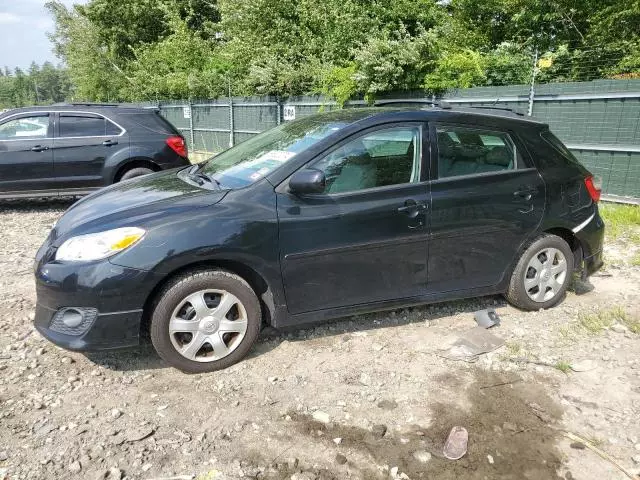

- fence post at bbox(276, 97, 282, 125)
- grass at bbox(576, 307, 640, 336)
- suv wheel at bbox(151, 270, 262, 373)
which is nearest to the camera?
suv wheel at bbox(151, 270, 262, 373)

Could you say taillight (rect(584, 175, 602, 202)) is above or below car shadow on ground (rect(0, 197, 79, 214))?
above

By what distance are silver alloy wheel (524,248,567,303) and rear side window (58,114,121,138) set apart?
6.64 metres

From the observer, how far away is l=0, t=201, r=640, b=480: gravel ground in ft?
8.66

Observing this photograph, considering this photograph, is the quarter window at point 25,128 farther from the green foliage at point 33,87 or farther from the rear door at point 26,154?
the green foliage at point 33,87

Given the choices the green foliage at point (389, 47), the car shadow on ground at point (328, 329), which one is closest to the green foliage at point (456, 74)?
the green foliage at point (389, 47)

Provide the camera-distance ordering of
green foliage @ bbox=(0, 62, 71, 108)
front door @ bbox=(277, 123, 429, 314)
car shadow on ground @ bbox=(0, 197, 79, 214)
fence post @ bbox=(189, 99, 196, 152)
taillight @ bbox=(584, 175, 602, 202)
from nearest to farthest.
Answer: front door @ bbox=(277, 123, 429, 314) → taillight @ bbox=(584, 175, 602, 202) → car shadow on ground @ bbox=(0, 197, 79, 214) → fence post @ bbox=(189, 99, 196, 152) → green foliage @ bbox=(0, 62, 71, 108)

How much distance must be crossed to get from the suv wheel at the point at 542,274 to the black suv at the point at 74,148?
6.07 m

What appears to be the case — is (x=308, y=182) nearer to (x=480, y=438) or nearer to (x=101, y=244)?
(x=101, y=244)

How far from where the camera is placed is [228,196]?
11.3 ft

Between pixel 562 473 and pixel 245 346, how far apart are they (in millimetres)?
1977

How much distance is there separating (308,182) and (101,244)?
52.5 inches

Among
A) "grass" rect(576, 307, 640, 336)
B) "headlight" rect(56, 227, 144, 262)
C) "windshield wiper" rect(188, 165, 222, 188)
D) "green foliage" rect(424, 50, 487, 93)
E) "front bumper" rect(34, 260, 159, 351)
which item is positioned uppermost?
"green foliage" rect(424, 50, 487, 93)

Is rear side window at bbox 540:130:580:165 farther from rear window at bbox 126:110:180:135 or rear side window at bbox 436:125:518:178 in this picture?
rear window at bbox 126:110:180:135

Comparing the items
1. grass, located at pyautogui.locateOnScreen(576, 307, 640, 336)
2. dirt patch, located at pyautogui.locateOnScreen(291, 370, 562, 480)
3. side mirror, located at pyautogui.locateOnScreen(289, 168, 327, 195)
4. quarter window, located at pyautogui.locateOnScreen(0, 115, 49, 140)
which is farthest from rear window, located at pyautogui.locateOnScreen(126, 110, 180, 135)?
grass, located at pyautogui.locateOnScreen(576, 307, 640, 336)
